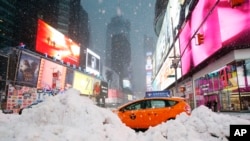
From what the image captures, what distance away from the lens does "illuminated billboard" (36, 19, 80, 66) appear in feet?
110

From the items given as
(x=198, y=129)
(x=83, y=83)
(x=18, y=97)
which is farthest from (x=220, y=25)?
(x=83, y=83)

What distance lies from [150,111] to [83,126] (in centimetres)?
614

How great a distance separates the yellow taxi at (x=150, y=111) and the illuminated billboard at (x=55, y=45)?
25031mm

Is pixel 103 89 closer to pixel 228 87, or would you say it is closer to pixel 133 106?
pixel 228 87

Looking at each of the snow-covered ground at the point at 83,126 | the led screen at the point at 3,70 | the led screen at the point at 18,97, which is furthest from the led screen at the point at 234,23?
the led screen at the point at 18,97

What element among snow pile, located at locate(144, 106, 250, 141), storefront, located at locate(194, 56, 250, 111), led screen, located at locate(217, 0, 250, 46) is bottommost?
snow pile, located at locate(144, 106, 250, 141)

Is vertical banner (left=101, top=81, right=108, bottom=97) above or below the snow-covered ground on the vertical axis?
above

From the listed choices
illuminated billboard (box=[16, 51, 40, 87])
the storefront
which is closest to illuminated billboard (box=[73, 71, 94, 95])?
illuminated billboard (box=[16, 51, 40, 87])

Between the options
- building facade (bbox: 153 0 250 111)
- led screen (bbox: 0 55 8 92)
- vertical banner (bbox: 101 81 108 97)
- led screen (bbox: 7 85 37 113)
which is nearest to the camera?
building facade (bbox: 153 0 250 111)

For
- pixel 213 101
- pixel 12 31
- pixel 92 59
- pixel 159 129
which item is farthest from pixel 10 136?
pixel 12 31

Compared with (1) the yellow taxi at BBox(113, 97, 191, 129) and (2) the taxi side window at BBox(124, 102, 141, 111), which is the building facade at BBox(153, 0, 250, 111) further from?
(2) the taxi side window at BBox(124, 102, 141, 111)

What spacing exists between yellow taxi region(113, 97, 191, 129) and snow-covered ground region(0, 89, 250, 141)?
9.61 feet

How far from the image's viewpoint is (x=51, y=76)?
112 feet

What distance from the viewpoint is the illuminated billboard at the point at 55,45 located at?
33.7 metres
